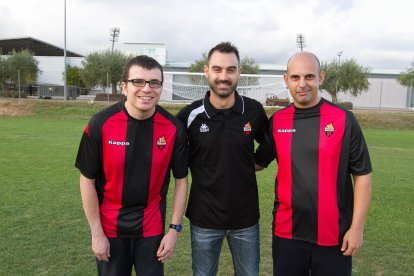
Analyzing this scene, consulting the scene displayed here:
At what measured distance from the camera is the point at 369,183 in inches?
117

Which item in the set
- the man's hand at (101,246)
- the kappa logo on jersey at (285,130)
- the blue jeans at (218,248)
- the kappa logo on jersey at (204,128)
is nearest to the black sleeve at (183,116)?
the kappa logo on jersey at (204,128)

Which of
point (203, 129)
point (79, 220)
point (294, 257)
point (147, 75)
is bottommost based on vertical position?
point (79, 220)

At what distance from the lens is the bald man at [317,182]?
297cm

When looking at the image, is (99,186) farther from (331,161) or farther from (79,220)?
(79,220)

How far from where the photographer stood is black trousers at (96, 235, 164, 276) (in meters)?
2.98

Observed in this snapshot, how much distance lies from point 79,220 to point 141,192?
11.9 feet

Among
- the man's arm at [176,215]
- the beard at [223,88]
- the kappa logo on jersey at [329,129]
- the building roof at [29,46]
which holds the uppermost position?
the building roof at [29,46]

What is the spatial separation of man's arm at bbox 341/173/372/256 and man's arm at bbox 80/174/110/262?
68.4 inches

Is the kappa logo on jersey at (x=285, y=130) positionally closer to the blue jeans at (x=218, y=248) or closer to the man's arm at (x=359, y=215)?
the man's arm at (x=359, y=215)

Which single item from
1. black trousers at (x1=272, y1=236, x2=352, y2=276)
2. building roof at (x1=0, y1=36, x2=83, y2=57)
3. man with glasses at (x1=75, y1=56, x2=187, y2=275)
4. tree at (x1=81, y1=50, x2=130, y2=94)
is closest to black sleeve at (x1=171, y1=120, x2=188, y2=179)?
man with glasses at (x1=75, y1=56, x2=187, y2=275)

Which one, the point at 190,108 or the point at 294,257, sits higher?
the point at 190,108

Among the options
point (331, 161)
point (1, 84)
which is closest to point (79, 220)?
point (331, 161)

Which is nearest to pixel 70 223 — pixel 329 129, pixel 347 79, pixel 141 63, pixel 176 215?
pixel 176 215

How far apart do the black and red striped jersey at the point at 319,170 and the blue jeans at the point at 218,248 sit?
0.29 meters
